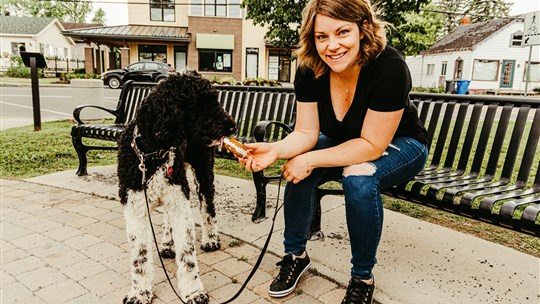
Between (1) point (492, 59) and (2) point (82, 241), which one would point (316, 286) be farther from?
(1) point (492, 59)

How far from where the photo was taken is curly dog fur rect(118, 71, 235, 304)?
7.96 feet

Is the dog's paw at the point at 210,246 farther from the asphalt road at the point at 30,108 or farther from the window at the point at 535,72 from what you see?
the window at the point at 535,72

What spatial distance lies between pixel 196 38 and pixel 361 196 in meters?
31.9

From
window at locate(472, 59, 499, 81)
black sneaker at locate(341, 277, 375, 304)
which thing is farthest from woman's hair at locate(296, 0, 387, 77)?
window at locate(472, 59, 499, 81)

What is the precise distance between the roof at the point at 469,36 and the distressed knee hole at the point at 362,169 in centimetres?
3762

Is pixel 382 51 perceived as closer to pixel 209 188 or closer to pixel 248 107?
pixel 209 188

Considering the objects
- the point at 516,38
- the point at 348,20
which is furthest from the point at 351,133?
the point at 516,38

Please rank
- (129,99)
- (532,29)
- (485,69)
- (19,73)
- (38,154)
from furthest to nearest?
(485,69) < (19,73) < (532,29) < (38,154) < (129,99)

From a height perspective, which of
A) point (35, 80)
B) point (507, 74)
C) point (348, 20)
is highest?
point (507, 74)

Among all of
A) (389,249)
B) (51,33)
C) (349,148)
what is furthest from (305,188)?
(51,33)

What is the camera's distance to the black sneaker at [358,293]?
242 centimetres

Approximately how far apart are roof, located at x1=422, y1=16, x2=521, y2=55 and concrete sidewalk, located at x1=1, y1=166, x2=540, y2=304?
36665 millimetres

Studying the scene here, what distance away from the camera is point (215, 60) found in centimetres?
3303

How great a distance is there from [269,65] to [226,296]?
3320cm
